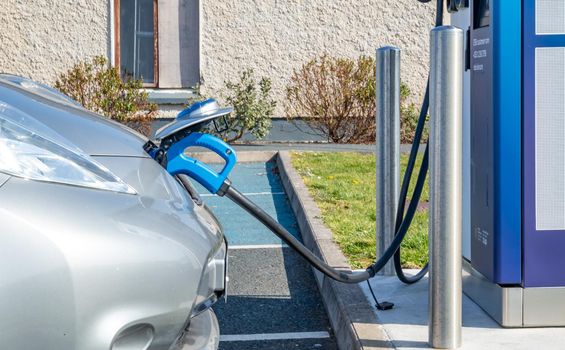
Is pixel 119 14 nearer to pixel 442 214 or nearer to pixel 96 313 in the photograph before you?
pixel 442 214

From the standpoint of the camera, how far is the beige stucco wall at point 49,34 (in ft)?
52.0

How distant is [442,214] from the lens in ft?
13.1

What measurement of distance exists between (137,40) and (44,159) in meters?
13.5

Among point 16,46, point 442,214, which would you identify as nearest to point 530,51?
point 442,214

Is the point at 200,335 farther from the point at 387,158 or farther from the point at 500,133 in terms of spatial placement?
the point at 387,158

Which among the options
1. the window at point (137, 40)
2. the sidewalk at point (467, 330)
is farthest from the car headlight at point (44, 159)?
the window at point (137, 40)

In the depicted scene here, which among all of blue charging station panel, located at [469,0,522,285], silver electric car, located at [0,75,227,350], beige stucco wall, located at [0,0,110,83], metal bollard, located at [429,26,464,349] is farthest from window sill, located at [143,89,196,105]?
silver electric car, located at [0,75,227,350]

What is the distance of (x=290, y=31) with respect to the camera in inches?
632

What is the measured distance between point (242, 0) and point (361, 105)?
10.2 ft

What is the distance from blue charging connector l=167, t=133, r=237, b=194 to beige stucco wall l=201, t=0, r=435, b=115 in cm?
1239

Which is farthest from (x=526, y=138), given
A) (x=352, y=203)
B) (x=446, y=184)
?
(x=352, y=203)

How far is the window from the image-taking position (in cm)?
1600

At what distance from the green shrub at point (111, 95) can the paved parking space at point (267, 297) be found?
19.2 feet

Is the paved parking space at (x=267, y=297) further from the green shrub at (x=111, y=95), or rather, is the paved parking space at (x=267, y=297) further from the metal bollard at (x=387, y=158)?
the green shrub at (x=111, y=95)
